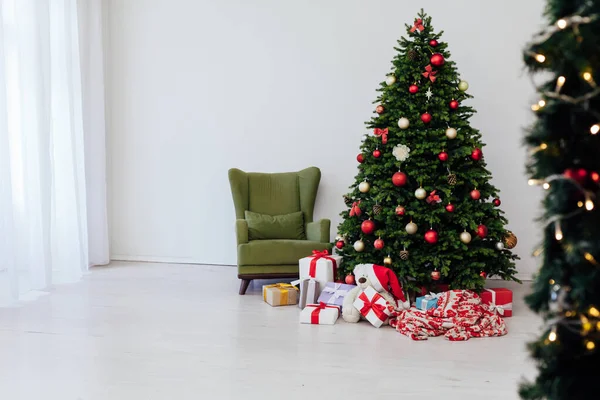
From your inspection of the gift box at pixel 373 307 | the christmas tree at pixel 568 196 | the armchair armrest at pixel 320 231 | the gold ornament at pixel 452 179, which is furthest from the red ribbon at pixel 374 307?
the christmas tree at pixel 568 196

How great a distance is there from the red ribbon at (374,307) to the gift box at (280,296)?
0.66 m

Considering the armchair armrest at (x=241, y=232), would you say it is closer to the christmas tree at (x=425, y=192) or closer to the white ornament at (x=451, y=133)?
the christmas tree at (x=425, y=192)

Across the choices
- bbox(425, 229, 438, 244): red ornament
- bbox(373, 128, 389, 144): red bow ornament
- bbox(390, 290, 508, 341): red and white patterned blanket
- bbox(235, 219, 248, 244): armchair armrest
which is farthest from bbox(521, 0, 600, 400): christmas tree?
bbox(235, 219, 248, 244): armchair armrest

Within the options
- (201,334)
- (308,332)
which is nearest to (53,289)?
(201,334)

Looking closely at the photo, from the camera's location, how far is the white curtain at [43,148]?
4355 millimetres

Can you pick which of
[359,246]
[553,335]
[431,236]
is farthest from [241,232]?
[553,335]

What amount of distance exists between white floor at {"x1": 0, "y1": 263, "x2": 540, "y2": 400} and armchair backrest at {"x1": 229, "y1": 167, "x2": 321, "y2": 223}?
3.74 feet

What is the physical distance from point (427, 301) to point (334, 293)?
61cm

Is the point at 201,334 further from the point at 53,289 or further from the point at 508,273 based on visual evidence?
the point at 508,273

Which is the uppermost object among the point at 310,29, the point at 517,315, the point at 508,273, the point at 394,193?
the point at 310,29

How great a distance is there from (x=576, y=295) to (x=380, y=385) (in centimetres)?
143

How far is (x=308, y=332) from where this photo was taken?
358cm

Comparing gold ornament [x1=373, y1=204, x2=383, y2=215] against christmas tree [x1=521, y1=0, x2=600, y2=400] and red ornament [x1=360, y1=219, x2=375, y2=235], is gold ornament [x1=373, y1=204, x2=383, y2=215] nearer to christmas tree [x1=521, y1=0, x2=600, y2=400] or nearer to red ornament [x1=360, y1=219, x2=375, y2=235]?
red ornament [x1=360, y1=219, x2=375, y2=235]

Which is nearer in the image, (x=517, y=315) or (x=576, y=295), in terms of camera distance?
(x=576, y=295)
